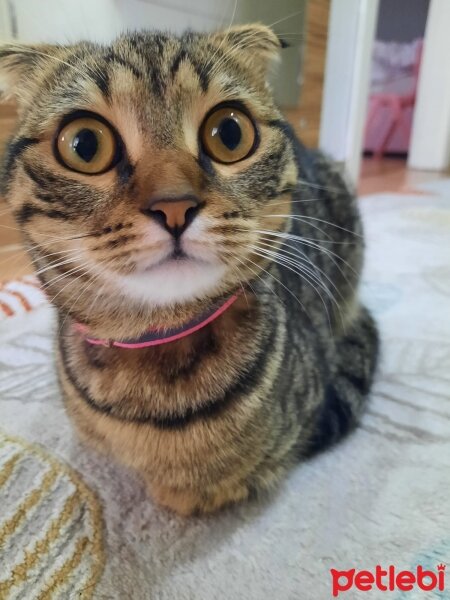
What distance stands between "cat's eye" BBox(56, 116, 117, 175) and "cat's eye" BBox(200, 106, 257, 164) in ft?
0.36

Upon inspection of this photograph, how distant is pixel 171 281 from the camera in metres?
0.57

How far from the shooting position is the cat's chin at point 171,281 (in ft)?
1.82

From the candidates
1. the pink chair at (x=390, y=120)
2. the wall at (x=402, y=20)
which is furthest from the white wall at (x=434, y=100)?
the wall at (x=402, y=20)

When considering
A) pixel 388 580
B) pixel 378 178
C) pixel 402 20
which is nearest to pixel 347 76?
pixel 378 178

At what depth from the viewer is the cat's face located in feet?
1.78

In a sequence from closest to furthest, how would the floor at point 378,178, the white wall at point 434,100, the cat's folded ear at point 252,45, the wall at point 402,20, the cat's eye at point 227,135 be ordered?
the cat's eye at point 227,135 → the cat's folded ear at point 252,45 → the floor at point 378,178 → the white wall at point 434,100 → the wall at point 402,20

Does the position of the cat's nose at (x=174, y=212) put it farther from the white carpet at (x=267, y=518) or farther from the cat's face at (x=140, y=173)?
the white carpet at (x=267, y=518)

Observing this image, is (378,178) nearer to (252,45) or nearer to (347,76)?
(347,76)

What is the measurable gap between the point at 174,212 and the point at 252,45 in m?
0.38

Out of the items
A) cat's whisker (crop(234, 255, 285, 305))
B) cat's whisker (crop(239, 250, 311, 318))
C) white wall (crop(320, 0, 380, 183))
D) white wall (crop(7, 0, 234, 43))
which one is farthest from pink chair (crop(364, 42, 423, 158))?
cat's whisker (crop(234, 255, 285, 305))

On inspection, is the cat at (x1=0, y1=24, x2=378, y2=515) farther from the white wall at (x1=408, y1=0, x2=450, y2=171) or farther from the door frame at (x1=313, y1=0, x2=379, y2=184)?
the white wall at (x1=408, y1=0, x2=450, y2=171)

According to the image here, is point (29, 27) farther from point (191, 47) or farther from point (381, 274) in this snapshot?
point (381, 274)

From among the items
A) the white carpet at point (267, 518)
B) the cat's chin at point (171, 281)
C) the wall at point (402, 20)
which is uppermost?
the wall at point (402, 20)

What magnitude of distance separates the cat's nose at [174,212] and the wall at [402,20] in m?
5.48
